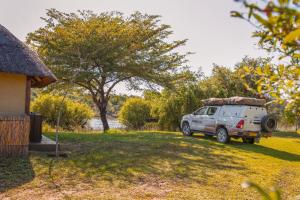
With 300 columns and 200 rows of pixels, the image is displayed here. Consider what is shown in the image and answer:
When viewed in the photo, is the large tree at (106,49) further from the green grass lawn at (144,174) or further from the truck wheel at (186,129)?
the green grass lawn at (144,174)

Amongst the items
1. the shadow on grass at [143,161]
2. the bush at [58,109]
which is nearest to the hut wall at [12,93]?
the shadow on grass at [143,161]

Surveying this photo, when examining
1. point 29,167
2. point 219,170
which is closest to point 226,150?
point 219,170

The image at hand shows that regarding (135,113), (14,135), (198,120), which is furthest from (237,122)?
(135,113)

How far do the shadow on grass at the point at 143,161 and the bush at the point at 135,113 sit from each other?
17561 millimetres

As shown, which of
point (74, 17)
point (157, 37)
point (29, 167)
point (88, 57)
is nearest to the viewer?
point (29, 167)

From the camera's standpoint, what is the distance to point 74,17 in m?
20.8

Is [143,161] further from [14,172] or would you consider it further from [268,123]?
[268,123]

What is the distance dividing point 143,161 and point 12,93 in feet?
16.5

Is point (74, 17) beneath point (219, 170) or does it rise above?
above

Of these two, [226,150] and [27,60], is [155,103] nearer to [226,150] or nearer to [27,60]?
[226,150]

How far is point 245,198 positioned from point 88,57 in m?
14.0

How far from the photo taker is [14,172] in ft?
27.3

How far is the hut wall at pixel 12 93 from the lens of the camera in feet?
37.7

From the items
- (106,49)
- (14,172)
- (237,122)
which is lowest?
(14,172)
